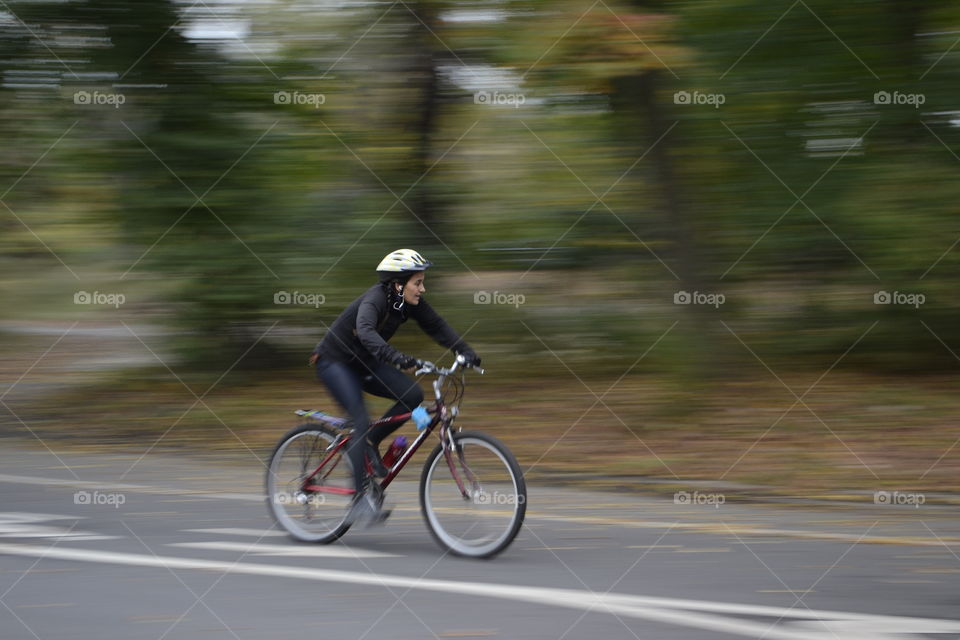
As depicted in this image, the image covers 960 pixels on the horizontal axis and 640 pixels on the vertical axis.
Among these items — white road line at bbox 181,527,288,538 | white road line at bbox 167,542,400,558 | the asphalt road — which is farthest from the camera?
white road line at bbox 181,527,288,538

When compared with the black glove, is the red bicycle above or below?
below

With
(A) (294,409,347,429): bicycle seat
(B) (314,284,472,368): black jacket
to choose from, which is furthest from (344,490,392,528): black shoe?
(B) (314,284,472,368): black jacket

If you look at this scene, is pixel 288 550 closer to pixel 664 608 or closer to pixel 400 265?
pixel 400 265

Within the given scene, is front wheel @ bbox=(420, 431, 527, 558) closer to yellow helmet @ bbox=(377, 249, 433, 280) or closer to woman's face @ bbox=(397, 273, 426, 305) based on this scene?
woman's face @ bbox=(397, 273, 426, 305)

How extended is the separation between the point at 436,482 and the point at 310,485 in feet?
3.35

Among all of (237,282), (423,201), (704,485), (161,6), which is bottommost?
(704,485)

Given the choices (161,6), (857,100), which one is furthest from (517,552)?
(161,6)

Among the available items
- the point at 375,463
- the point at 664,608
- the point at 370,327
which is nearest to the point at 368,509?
the point at 375,463

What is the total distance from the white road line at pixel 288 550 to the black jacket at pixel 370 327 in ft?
3.77

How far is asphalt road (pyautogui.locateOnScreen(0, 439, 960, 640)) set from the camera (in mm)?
5781

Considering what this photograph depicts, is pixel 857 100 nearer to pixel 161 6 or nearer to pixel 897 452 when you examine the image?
pixel 897 452

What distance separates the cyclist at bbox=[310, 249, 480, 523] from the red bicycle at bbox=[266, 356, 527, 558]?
0.08m

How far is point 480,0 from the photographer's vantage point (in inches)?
554

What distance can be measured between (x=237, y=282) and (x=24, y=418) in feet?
9.33
